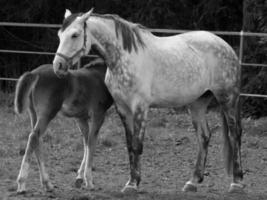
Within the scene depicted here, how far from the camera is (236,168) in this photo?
24.9 feet

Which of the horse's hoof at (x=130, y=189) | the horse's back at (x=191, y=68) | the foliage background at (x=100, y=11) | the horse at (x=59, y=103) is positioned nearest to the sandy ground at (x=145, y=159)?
the horse's hoof at (x=130, y=189)

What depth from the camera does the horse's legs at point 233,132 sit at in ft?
24.8

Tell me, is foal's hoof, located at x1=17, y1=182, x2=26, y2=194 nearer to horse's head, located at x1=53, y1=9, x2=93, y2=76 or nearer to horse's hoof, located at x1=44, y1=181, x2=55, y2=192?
horse's hoof, located at x1=44, y1=181, x2=55, y2=192

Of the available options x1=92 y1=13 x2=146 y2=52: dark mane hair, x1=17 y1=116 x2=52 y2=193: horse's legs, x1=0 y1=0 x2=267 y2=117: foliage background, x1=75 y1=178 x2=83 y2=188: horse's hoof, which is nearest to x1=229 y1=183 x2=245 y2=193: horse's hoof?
x1=75 y1=178 x2=83 y2=188: horse's hoof

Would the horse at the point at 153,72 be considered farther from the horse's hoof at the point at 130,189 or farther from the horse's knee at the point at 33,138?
the horse's knee at the point at 33,138

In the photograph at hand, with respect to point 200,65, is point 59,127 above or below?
below

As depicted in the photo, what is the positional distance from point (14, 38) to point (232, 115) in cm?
1053

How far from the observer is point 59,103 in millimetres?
7242

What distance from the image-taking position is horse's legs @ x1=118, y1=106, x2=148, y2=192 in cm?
691

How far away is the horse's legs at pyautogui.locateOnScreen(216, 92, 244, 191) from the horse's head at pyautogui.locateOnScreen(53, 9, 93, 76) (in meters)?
1.63

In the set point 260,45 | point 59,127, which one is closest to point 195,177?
point 59,127

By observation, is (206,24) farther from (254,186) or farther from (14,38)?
(254,186)

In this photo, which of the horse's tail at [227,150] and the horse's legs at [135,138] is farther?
the horse's tail at [227,150]

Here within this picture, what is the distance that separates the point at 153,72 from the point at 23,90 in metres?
1.28
